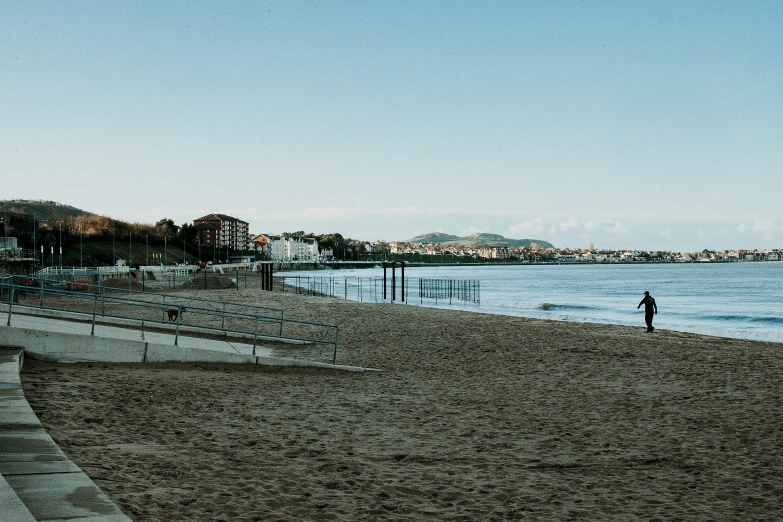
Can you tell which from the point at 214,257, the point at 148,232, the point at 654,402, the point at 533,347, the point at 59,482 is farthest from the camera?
the point at 214,257

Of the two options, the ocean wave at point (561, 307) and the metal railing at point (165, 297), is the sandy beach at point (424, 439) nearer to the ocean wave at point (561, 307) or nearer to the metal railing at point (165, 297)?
the metal railing at point (165, 297)

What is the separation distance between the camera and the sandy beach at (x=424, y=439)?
593 centimetres

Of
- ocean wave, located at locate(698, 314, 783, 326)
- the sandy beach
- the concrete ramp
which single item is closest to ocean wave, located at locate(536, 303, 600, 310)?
ocean wave, located at locate(698, 314, 783, 326)

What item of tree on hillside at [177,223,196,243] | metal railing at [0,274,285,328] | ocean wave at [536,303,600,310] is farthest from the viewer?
tree on hillside at [177,223,196,243]

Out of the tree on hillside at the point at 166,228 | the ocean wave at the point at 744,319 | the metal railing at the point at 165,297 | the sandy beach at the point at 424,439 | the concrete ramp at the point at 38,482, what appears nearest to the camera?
the concrete ramp at the point at 38,482

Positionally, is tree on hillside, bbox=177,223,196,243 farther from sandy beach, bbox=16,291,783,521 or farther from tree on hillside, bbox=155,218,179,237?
sandy beach, bbox=16,291,783,521

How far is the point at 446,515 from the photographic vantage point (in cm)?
565

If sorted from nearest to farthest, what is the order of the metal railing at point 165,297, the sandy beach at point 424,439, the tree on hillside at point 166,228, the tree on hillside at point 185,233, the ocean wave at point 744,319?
the sandy beach at point 424,439, the metal railing at point 165,297, the ocean wave at point 744,319, the tree on hillside at point 166,228, the tree on hillside at point 185,233

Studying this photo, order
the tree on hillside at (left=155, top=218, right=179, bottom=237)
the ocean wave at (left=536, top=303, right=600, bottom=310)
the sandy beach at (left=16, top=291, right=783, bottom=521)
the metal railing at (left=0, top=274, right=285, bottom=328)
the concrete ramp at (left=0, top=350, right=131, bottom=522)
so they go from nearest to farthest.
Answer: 1. the concrete ramp at (left=0, top=350, right=131, bottom=522)
2. the sandy beach at (left=16, top=291, right=783, bottom=521)
3. the metal railing at (left=0, top=274, right=285, bottom=328)
4. the ocean wave at (left=536, top=303, right=600, bottom=310)
5. the tree on hillside at (left=155, top=218, right=179, bottom=237)

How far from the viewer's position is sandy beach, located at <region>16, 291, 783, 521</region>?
5.93 metres

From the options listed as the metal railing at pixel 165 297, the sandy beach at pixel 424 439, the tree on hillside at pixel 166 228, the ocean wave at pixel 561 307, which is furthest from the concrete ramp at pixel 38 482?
the tree on hillside at pixel 166 228

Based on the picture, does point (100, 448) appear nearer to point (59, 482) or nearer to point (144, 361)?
point (59, 482)

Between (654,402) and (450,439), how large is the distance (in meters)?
4.51

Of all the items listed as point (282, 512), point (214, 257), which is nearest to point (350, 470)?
point (282, 512)
